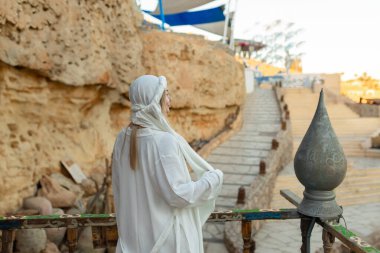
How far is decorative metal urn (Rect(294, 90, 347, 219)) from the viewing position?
1.95 m

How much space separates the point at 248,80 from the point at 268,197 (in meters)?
15.4

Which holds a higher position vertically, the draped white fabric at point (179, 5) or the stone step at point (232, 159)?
the draped white fabric at point (179, 5)

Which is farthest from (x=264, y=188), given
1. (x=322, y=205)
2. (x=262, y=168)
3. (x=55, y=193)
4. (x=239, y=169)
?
(x=322, y=205)

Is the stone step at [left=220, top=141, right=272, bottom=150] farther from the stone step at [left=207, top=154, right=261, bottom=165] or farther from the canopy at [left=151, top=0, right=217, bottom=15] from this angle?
the canopy at [left=151, top=0, right=217, bottom=15]

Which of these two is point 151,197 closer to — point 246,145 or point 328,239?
point 328,239

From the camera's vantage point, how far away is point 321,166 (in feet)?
6.40

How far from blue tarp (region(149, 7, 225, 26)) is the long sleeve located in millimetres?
19031

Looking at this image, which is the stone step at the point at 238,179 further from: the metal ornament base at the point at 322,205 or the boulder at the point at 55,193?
the metal ornament base at the point at 322,205

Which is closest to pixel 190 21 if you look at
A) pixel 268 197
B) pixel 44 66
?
pixel 268 197

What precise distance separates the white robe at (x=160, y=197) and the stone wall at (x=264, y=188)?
4.36 m

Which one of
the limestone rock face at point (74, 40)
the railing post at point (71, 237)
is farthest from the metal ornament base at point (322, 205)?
the limestone rock face at point (74, 40)

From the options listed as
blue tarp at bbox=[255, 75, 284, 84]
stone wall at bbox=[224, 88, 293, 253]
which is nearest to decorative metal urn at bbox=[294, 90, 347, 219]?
stone wall at bbox=[224, 88, 293, 253]

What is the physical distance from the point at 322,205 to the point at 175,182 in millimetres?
942

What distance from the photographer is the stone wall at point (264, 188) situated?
20.9 ft
